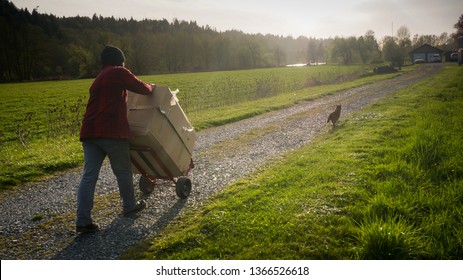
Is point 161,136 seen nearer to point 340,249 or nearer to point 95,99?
point 95,99

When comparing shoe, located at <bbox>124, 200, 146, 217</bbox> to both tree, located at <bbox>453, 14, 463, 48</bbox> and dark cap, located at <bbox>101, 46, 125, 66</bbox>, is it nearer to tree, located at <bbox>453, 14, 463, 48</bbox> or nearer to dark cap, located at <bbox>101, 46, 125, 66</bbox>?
dark cap, located at <bbox>101, 46, 125, 66</bbox>

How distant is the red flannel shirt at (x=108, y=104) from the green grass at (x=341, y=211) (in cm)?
159

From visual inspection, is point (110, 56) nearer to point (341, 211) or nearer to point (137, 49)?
point (341, 211)

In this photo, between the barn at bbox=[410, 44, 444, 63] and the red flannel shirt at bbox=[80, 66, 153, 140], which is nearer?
the red flannel shirt at bbox=[80, 66, 153, 140]

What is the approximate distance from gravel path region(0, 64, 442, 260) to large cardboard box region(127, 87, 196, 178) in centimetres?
66

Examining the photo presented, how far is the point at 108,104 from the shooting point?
4305 millimetres

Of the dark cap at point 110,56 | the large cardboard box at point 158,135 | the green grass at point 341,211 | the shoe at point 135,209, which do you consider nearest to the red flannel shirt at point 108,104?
the dark cap at point 110,56

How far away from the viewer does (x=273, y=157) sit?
26.3ft

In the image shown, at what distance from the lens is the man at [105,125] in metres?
→ 4.27

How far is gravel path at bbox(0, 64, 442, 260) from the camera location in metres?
4.12

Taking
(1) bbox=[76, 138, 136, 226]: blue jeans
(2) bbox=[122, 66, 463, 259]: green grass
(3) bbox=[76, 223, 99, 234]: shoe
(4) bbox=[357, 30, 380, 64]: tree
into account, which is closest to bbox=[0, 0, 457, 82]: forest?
(4) bbox=[357, 30, 380, 64]: tree

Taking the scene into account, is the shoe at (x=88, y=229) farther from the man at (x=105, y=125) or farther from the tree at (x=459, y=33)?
the tree at (x=459, y=33)

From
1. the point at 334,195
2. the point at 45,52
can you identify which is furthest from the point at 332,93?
the point at 45,52

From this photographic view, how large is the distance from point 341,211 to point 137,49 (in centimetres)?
6460
